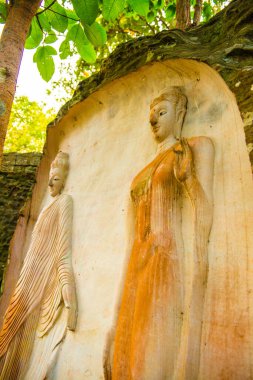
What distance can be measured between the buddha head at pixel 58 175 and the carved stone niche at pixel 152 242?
0.06 metres

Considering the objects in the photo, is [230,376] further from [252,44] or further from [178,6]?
[178,6]

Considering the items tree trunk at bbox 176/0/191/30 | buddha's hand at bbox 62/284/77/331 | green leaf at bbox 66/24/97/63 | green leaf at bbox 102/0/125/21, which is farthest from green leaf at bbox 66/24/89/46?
tree trunk at bbox 176/0/191/30

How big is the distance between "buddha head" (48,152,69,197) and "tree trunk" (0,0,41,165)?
1.61 metres

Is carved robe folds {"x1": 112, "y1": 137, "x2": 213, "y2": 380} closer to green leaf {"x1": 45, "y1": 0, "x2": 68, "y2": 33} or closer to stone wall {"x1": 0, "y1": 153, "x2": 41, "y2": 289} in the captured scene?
green leaf {"x1": 45, "y1": 0, "x2": 68, "y2": 33}

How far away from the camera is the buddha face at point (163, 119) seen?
127 inches

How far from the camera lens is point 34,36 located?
11.0 feet

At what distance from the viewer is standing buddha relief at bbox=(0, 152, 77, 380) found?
3252 mm

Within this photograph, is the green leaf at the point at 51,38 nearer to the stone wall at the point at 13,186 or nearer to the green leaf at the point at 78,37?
the green leaf at the point at 78,37

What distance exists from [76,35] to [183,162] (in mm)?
1206

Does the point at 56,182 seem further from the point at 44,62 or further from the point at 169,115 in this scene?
the point at 169,115

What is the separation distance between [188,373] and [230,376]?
21cm

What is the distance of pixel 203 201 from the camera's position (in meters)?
2.67

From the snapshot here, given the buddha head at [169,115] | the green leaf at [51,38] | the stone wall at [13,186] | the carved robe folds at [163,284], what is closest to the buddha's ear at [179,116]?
the buddha head at [169,115]

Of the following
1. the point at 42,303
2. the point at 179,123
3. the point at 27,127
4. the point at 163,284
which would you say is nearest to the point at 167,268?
the point at 163,284
